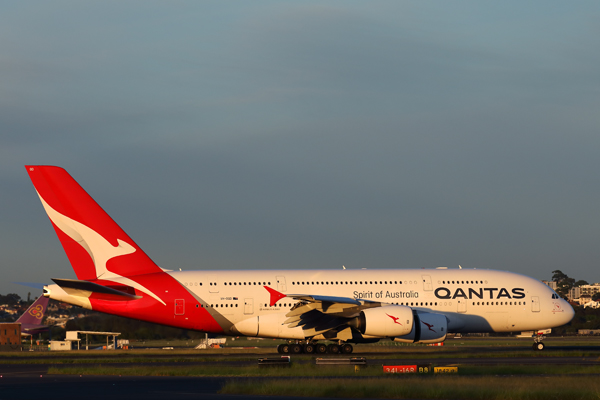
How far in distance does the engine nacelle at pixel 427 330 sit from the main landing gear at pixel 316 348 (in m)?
2.85

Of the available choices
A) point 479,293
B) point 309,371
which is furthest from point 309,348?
point 309,371

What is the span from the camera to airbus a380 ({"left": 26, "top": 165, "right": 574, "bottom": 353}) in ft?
126

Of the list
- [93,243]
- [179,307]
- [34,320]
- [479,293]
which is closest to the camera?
[179,307]

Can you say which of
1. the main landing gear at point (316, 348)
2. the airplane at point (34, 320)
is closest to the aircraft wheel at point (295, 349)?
the main landing gear at point (316, 348)

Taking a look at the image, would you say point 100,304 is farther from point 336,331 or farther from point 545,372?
point 545,372

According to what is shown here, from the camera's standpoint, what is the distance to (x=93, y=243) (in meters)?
39.6

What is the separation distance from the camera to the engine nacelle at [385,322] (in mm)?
36750

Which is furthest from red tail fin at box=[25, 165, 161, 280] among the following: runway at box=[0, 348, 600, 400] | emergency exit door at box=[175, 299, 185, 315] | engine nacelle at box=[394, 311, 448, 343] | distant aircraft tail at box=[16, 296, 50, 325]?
distant aircraft tail at box=[16, 296, 50, 325]

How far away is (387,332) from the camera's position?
36.8 metres

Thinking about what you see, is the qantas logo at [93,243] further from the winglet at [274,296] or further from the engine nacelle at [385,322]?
the engine nacelle at [385,322]

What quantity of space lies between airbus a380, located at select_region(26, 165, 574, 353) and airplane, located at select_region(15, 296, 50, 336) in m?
40.3

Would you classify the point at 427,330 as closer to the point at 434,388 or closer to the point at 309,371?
the point at 309,371

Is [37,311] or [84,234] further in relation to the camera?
[37,311]

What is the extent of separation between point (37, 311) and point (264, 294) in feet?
155
